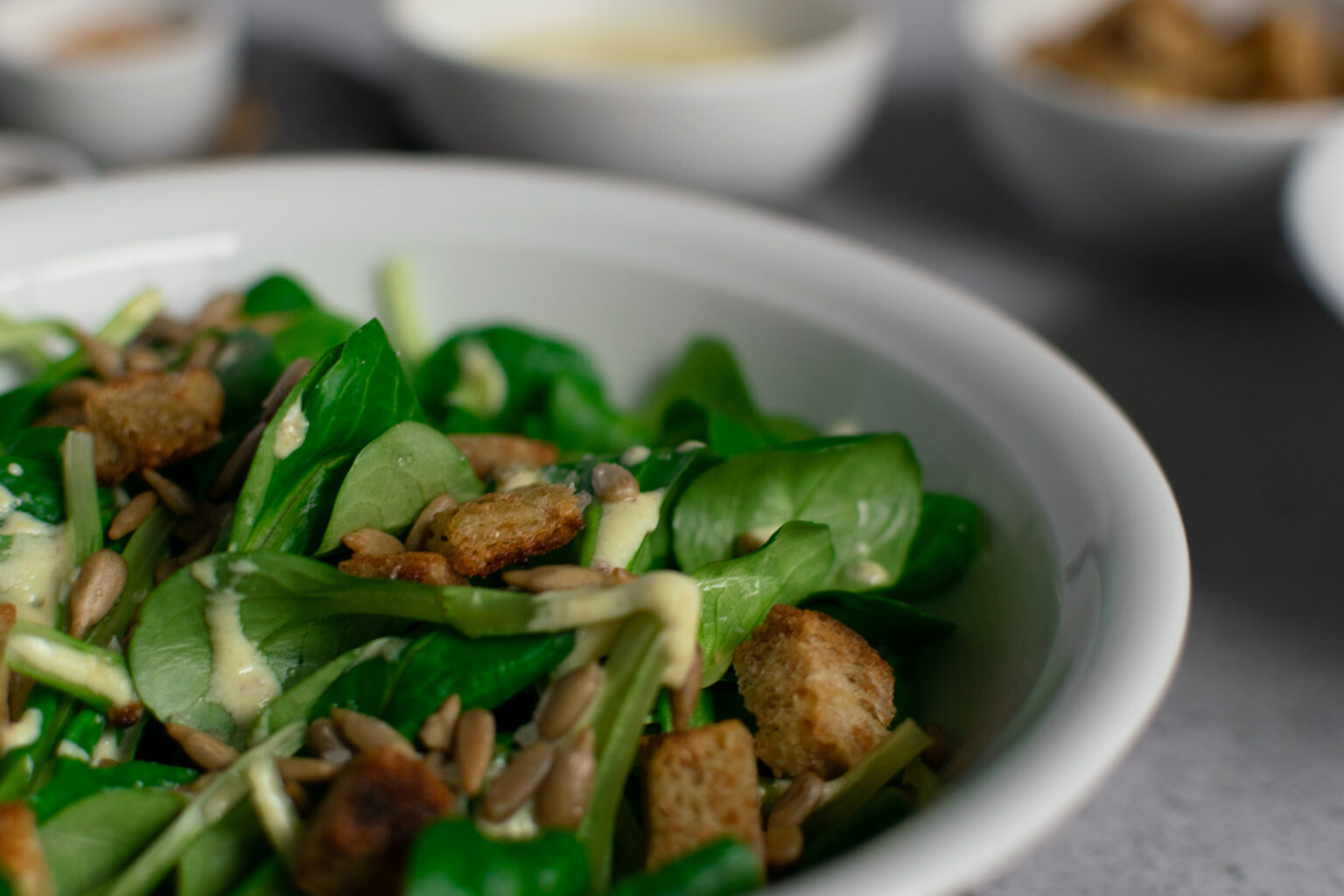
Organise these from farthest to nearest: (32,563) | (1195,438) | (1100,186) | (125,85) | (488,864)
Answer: (125,85)
(1100,186)
(1195,438)
(32,563)
(488,864)

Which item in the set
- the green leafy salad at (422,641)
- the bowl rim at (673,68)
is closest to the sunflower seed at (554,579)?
the green leafy salad at (422,641)

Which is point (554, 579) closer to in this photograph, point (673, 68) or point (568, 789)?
point (568, 789)

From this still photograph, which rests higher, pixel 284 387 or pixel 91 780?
pixel 284 387

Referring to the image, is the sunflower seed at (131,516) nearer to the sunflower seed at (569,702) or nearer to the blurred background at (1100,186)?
the sunflower seed at (569,702)

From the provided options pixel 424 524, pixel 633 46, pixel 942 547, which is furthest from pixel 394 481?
pixel 633 46

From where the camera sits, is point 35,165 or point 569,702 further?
point 35,165

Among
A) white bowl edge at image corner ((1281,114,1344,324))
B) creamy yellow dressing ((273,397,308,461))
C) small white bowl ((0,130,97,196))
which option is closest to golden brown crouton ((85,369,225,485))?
creamy yellow dressing ((273,397,308,461))

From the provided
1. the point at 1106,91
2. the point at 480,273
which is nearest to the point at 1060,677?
the point at 480,273
